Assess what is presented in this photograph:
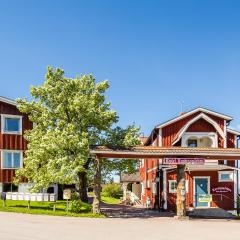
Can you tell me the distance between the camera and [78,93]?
37.3 meters

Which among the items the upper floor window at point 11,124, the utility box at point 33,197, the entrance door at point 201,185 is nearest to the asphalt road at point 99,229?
the utility box at point 33,197

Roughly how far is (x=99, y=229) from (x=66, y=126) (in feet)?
46.6

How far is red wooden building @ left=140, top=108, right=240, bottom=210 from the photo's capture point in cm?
4075

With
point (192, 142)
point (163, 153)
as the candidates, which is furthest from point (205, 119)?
point (163, 153)

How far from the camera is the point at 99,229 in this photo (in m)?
23.6

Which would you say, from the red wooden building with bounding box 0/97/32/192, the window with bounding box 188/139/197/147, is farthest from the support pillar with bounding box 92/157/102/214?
the red wooden building with bounding box 0/97/32/192

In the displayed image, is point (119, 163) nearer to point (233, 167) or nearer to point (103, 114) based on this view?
point (103, 114)

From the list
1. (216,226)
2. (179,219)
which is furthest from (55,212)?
(216,226)

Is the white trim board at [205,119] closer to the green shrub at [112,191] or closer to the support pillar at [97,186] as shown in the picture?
the support pillar at [97,186]

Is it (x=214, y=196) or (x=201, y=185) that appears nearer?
(x=214, y=196)

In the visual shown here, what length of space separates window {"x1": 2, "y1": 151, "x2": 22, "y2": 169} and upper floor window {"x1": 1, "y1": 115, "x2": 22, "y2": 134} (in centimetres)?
191

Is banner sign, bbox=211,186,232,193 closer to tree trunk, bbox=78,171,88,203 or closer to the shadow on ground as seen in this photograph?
the shadow on ground

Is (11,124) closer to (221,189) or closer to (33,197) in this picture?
(33,197)

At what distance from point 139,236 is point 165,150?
10.8 meters
